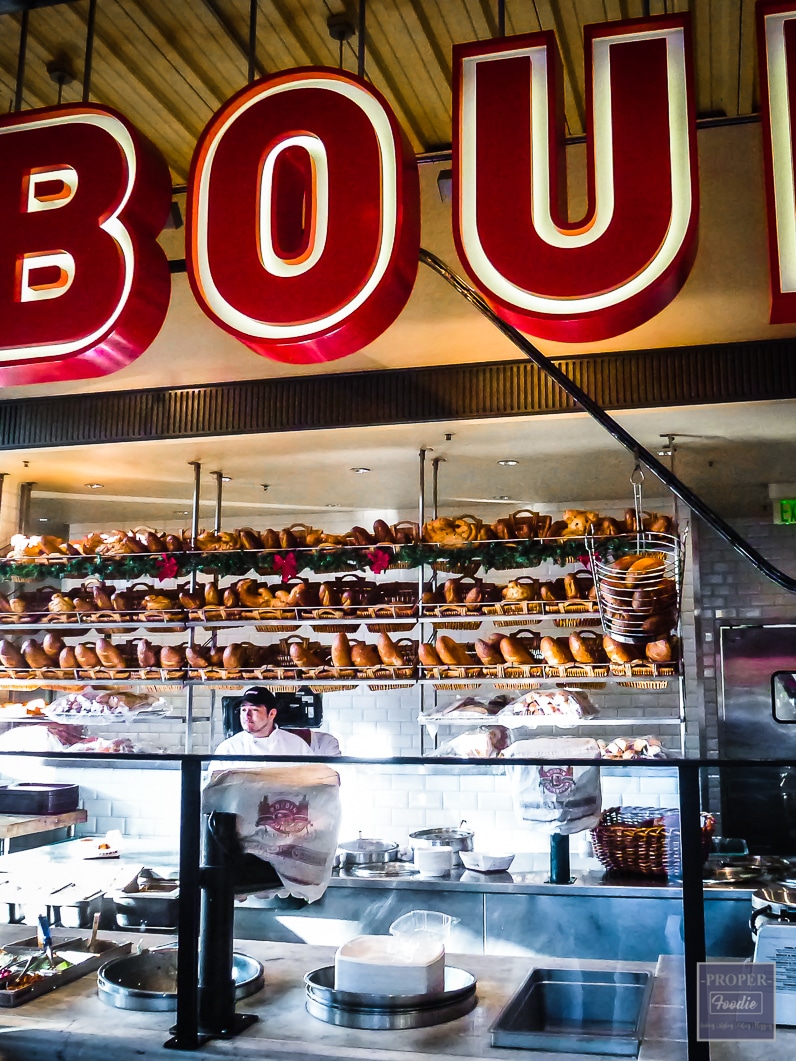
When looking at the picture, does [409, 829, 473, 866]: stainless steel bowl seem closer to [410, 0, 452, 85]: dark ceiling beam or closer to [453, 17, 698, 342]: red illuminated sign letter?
[453, 17, 698, 342]: red illuminated sign letter

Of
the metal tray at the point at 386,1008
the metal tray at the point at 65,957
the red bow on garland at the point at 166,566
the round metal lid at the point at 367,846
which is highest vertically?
the red bow on garland at the point at 166,566

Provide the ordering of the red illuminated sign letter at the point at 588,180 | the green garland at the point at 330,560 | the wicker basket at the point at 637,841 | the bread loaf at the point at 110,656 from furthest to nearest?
1. the bread loaf at the point at 110,656
2. the green garland at the point at 330,560
3. the wicker basket at the point at 637,841
4. the red illuminated sign letter at the point at 588,180

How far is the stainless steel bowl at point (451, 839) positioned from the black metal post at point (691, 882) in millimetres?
3238

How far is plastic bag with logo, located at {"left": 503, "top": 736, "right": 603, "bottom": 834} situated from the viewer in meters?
4.22

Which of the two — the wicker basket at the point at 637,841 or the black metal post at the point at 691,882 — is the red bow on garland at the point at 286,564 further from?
the black metal post at the point at 691,882

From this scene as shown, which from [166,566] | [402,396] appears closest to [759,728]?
[402,396]

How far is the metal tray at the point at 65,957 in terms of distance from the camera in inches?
83.7

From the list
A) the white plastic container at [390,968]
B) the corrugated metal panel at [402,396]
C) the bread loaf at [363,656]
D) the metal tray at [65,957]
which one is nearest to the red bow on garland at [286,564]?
the bread loaf at [363,656]

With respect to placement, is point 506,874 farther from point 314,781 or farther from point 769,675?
point 769,675

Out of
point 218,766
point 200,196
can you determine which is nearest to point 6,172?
point 200,196

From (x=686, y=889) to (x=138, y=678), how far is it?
430cm

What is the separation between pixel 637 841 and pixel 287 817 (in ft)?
9.54

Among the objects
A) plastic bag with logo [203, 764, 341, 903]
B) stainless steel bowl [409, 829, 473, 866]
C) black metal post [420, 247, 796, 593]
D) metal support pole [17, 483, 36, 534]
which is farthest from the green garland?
plastic bag with logo [203, 764, 341, 903]

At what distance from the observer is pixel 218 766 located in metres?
2.25
